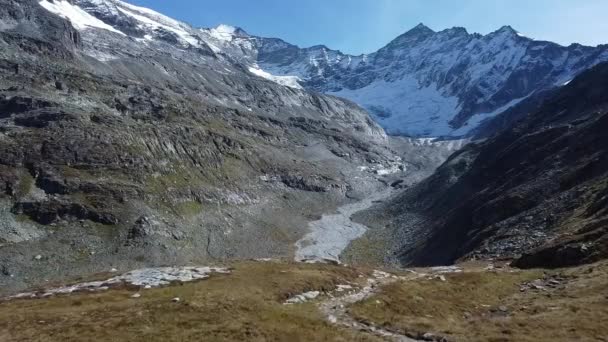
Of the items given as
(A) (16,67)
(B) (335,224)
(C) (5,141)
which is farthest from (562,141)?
(A) (16,67)

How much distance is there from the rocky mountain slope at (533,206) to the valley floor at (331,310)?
11.6 metres

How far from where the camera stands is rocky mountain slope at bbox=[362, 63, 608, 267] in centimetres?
6300

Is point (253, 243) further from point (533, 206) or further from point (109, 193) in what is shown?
point (533, 206)

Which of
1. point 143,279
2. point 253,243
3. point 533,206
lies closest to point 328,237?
point 253,243

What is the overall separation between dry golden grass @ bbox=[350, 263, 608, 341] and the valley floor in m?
0.08

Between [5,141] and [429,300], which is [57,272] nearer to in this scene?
[5,141]

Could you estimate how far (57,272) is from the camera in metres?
100

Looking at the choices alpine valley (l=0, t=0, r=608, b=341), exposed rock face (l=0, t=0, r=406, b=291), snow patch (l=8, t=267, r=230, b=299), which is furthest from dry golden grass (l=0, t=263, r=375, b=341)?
exposed rock face (l=0, t=0, r=406, b=291)

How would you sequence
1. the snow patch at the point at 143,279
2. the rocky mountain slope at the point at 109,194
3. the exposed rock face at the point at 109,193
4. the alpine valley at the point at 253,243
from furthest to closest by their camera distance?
1. the exposed rock face at the point at 109,193
2. the rocky mountain slope at the point at 109,194
3. the snow patch at the point at 143,279
4. the alpine valley at the point at 253,243

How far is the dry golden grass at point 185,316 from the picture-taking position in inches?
1384

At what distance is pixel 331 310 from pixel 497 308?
1328cm

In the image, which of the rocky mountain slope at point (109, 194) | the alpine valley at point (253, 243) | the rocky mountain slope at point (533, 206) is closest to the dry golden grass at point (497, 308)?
the alpine valley at point (253, 243)

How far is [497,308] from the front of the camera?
4078 cm

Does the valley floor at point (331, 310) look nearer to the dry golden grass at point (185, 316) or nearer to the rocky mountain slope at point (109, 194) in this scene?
the dry golden grass at point (185, 316)
